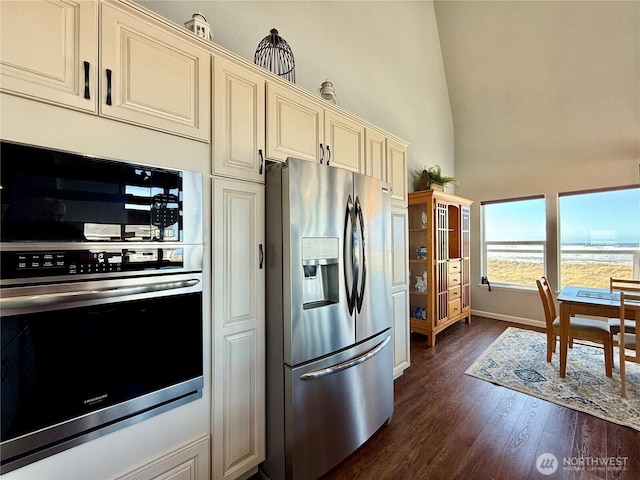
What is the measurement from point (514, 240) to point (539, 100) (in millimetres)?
2154

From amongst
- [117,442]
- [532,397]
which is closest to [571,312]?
[532,397]

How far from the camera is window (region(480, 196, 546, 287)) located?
4488mm

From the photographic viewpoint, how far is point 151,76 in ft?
4.04

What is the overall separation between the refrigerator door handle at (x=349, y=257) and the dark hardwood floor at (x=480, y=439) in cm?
99

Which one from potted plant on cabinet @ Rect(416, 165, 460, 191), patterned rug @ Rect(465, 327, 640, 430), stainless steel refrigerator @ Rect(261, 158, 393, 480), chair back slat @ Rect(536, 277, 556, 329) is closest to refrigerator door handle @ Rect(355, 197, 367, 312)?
stainless steel refrigerator @ Rect(261, 158, 393, 480)

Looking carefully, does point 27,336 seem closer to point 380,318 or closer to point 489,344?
point 380,318

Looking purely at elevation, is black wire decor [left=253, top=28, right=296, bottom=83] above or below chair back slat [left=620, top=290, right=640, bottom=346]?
above

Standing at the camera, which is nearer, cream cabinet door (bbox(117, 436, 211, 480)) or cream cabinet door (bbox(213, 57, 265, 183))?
cream cabinet door (bbox(117, 436, 211, 480))

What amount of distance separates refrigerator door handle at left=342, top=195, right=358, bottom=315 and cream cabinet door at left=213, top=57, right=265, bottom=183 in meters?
0.57

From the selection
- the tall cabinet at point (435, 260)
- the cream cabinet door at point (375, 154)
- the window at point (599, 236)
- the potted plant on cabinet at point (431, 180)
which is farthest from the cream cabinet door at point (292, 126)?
the window at point (599, 236)

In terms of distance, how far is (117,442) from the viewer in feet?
3.70

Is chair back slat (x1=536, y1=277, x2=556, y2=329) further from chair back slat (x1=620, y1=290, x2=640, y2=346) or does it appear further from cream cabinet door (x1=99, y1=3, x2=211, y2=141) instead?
cream cabinet door (x1=99, y1=3, x2=211, y2=141)

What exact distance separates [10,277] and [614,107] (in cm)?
595

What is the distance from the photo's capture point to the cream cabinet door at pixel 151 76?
112 cm
